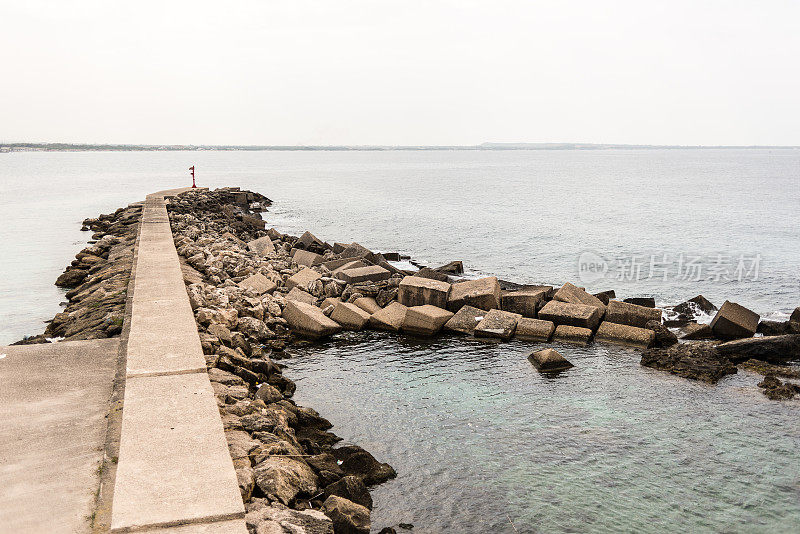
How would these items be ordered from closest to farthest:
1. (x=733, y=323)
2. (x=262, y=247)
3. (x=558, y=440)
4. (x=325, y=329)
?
(x=558, y=440) → (x=325, y=329) → (x=733, y=323) → (x=262, y=247)

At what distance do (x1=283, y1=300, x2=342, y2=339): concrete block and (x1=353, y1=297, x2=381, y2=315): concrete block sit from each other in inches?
46.2

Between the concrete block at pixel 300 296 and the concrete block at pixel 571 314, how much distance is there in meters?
5.31

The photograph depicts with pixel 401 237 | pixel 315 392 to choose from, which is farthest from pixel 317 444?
pixel 401 237

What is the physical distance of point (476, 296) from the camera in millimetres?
13445

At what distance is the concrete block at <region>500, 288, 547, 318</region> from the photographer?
43.4ft

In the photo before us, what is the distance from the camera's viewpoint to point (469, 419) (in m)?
8.27

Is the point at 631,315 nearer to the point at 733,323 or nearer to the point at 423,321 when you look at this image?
the point at 733,323

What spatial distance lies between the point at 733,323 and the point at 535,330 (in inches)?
160

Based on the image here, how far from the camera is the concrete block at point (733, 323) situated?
12.2 meters

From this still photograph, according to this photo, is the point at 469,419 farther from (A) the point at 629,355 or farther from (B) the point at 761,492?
(A) the point at 629,355

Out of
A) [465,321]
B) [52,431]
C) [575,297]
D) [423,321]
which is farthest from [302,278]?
[52,431]

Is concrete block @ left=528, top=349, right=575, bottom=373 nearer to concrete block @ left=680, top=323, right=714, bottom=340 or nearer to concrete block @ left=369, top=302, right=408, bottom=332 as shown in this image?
concrete block @ left=369, top=302, right=408, bottom=332

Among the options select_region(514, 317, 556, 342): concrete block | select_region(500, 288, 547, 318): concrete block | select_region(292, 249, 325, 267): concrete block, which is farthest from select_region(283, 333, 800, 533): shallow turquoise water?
select_region(292, 249, 325, 267): concrete block

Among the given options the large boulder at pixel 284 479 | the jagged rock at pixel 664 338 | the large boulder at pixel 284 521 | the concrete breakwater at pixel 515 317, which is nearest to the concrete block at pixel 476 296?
the concrete breakwater at pixel 515 317
